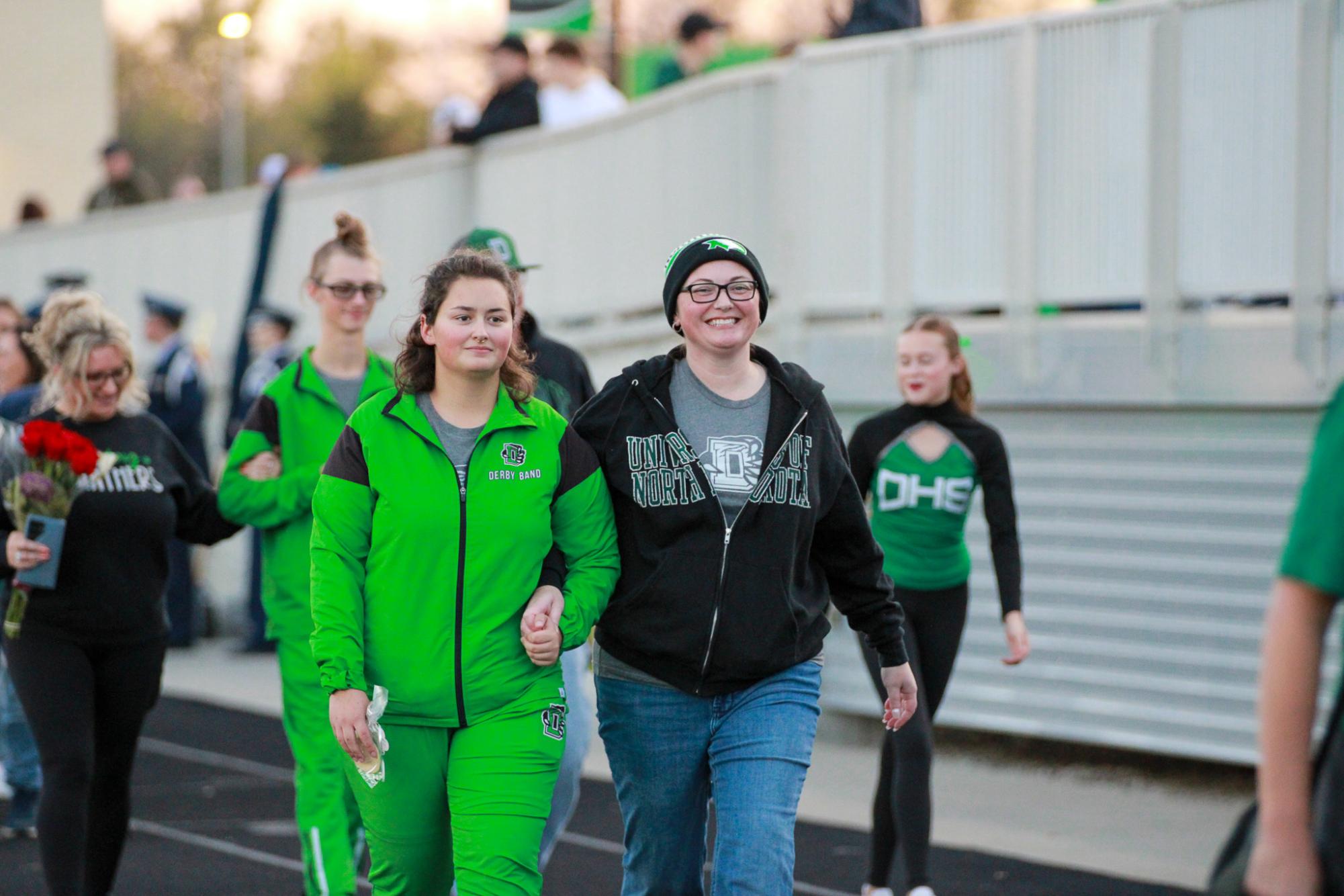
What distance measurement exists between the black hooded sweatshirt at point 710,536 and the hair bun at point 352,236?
1941 mm

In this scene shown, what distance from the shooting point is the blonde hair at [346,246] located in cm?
639

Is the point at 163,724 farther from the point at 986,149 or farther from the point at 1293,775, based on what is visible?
the point at 1293,775

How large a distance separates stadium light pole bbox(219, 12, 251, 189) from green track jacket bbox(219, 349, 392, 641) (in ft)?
142

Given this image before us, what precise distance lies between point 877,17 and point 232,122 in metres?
50.8

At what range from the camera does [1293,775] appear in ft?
8.70

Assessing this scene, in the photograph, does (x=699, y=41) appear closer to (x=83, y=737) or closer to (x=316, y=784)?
(x=316, y=784)

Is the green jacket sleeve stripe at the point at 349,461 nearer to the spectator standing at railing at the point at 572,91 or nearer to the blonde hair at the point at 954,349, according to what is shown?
the blonde hair at the point at 954,349

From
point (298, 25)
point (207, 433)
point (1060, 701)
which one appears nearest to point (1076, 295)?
point (1060, 701)

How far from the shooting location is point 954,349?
6.75 meters

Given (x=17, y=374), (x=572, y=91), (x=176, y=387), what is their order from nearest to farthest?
(x=17, y=374)
(x=572, y=91)
(x=176, y=387)

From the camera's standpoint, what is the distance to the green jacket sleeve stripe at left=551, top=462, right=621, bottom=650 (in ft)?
14.8

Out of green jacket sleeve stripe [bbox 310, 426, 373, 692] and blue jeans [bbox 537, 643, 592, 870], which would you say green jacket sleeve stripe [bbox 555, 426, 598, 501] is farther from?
blue jeans [bbox 537, 643, 592, 870]

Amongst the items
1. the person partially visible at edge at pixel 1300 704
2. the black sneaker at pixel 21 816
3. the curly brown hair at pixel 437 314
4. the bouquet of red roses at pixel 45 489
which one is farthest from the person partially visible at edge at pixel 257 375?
the person partially visible at edge at pixel 1300 704

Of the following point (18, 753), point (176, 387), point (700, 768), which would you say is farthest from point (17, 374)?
point (176, 387)
